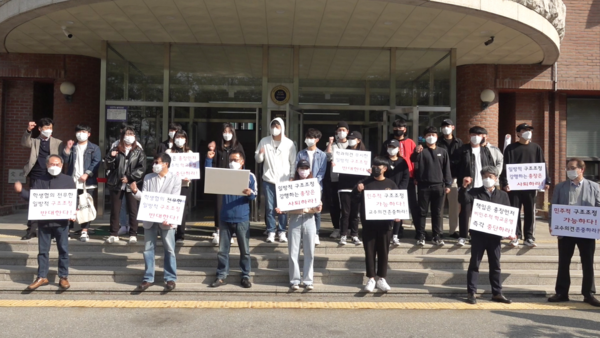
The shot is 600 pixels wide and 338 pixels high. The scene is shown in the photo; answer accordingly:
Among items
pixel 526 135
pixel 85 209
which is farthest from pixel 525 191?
pixel 85 209

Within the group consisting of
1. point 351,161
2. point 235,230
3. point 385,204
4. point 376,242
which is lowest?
point 376,242

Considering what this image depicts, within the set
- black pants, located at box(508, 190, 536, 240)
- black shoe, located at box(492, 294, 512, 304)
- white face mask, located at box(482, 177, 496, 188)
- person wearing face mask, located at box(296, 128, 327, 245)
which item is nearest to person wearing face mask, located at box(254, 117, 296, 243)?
Result: person wearing face mask, located at box(296, 128, 327, 245)

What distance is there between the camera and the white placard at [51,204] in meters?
6.82

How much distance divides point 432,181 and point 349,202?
4.46 feet

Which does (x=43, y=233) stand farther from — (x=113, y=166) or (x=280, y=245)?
(x=280, y=245)

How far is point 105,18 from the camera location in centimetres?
967

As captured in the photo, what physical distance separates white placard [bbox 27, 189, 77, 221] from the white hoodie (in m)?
2.83

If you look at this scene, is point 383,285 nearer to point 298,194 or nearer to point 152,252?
point 298,194

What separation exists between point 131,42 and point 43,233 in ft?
19.3

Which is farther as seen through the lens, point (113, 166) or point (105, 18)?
point (105, 18)

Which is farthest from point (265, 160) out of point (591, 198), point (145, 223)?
point (591, 198)

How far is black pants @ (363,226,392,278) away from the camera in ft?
22.9

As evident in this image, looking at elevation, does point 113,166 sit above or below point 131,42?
below

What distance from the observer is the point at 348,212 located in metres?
8.34
